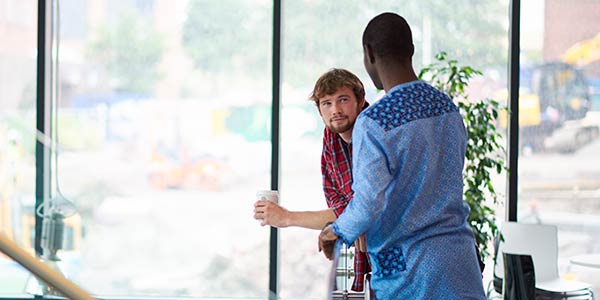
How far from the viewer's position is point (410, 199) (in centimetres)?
220

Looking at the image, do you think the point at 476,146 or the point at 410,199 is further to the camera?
the point at 476,146

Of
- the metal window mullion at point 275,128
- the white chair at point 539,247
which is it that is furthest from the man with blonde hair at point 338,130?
the metal window mullion at point 275,128

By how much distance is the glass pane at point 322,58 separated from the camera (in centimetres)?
613

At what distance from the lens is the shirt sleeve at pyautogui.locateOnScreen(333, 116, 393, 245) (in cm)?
215

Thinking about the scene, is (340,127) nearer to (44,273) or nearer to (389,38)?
(389,38)

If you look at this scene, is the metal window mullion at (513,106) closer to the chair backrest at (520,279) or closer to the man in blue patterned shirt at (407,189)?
the chair backrest at (520,279)

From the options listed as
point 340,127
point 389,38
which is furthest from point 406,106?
point 340,127

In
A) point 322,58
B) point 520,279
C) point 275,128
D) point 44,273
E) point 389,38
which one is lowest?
point 520,279

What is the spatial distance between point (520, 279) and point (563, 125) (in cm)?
224

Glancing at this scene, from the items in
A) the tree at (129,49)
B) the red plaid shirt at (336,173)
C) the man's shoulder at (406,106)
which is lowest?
the red plaid shirt at (336,173)

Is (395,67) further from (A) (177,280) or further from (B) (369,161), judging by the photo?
(A) (177,280)

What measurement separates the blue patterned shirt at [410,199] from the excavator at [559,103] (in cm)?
410

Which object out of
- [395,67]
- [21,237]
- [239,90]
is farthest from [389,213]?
[239,90]

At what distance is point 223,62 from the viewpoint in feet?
20.3
